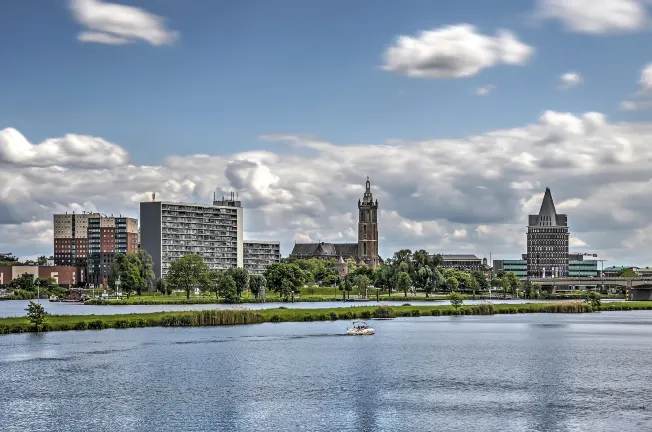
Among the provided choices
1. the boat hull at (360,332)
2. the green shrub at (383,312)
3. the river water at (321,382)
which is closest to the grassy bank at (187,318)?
the green shrub at (383,312)

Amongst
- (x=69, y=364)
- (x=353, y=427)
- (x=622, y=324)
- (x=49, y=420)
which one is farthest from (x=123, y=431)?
(x=622, y=324)

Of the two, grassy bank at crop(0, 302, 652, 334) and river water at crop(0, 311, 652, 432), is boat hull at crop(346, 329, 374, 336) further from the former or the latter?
grassy bank at crop(0, 302, 652, 334)

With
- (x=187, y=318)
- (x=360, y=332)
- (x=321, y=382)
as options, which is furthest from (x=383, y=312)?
(x=321, y=382)

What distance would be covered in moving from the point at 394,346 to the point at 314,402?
4775 centimetres

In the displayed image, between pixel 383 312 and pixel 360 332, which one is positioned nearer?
pixel 360 332

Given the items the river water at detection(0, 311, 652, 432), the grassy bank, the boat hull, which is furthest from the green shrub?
the boat hull

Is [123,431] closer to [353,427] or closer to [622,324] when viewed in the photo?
[353,427]

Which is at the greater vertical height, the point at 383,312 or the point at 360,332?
the point at 383,312

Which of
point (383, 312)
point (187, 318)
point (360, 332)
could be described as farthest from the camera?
point (383, 312)

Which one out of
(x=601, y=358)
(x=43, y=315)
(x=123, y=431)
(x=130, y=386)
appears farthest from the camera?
(x=43, y=315)

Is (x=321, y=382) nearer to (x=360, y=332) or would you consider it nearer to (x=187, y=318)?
(x=360, y=332)

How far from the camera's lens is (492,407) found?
2744 inches

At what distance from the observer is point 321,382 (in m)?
82.8

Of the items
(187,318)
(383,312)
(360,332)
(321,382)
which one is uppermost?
(187,318)
